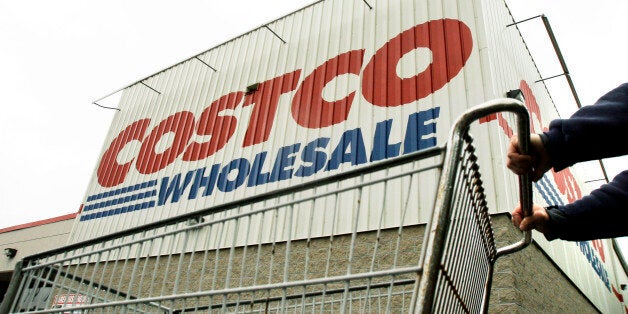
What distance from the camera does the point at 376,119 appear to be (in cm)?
554

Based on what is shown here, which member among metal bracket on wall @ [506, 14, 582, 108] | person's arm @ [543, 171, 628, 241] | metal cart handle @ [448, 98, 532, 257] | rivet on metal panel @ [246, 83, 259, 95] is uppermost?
metal bracket on wall @ [506, 14, 582, 108]

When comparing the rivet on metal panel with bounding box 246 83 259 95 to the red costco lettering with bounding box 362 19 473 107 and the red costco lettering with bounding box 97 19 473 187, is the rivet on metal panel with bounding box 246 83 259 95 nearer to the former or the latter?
the red costco lettering with bounding box 97 19 473 187

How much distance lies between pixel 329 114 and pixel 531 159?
15.8ft

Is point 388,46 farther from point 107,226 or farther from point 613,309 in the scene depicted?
point 613,309

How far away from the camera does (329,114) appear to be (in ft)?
19.9

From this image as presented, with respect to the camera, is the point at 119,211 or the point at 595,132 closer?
the point at 595,132

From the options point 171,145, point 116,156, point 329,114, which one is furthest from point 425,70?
point 116,156

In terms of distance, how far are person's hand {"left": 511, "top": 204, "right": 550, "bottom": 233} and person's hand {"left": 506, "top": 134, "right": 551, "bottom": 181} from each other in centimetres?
34

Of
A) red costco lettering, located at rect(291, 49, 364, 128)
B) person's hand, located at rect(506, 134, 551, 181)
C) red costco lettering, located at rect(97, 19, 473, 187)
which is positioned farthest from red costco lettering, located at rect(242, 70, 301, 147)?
person's hand, located at rect(506, 134, 551, 181)

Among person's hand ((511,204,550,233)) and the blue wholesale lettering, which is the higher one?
the blue wholesale lettering

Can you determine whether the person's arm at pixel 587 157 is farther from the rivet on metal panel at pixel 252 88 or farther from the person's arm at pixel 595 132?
the rivet on metal panel at pixel 252 88

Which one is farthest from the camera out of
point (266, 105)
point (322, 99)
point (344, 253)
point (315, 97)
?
point (266, 105)

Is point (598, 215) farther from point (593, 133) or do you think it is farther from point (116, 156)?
point (116, 156)

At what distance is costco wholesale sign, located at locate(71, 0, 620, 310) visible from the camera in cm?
508
